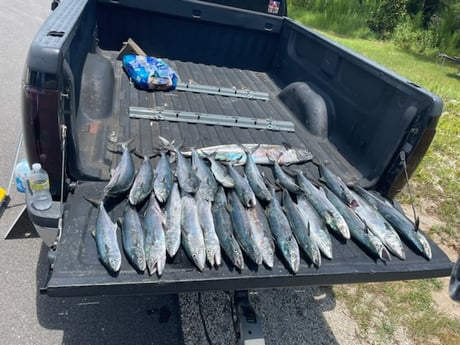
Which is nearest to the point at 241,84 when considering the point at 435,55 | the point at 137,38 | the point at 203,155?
the point at 137,38

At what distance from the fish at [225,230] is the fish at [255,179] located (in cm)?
25

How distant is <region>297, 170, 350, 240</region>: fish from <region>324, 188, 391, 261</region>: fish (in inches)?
2.5

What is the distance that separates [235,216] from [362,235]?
2.70 feet

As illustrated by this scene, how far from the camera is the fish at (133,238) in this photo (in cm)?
202

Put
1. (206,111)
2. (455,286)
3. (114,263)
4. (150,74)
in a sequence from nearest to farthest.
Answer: (455,286) < (114,263) < (206,111) < (150,74)

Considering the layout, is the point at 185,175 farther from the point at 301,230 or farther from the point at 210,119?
the point at 210,119

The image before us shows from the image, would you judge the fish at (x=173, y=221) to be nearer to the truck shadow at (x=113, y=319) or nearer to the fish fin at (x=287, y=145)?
the truck shadow at (x=113, y=319)

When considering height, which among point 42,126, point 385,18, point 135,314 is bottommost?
point 135,314

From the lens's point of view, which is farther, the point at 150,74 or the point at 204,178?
the point at 150,74

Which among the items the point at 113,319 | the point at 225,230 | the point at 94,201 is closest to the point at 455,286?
Answer: the point at 225,230

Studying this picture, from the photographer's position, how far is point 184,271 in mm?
2039

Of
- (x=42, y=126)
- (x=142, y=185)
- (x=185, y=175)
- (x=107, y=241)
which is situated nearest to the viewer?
(x=107, y=241)

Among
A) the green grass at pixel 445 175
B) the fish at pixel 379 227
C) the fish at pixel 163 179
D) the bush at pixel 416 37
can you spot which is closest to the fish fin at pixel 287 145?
the fish at pixel 379 227

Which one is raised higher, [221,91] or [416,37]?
[221,91]
